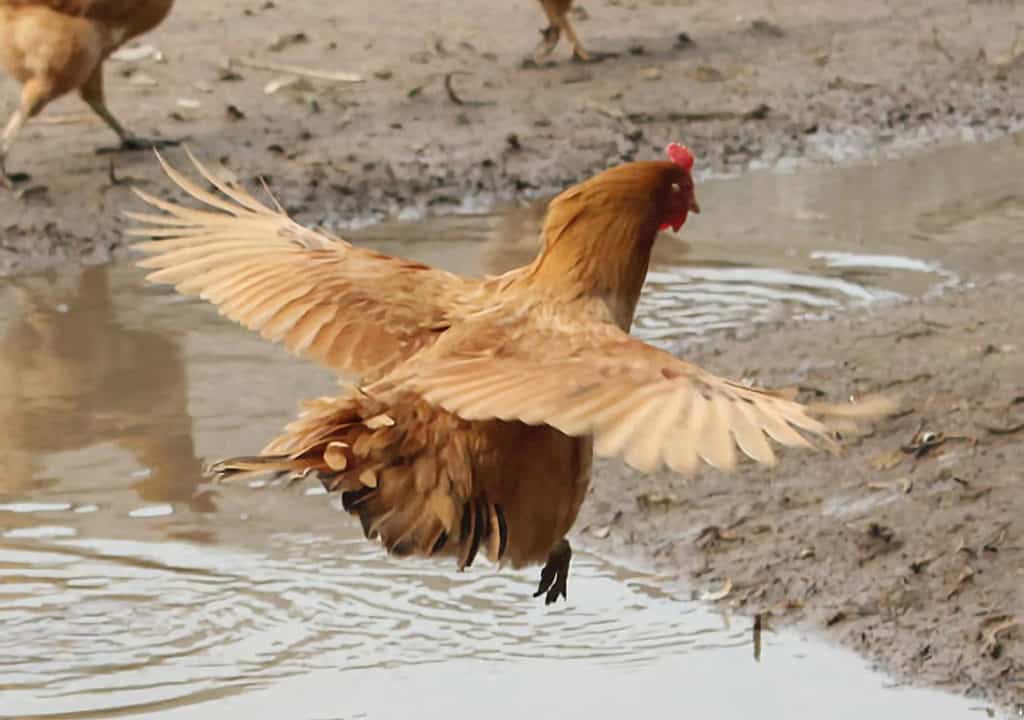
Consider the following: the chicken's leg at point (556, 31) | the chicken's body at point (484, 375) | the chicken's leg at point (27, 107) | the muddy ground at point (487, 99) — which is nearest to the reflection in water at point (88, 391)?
the muddy ground at point (487, 99)

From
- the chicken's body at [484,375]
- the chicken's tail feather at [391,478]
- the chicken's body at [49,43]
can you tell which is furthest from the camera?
the chicken's body at [49,43]

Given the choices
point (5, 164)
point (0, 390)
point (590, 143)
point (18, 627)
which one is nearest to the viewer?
point (18, 627)

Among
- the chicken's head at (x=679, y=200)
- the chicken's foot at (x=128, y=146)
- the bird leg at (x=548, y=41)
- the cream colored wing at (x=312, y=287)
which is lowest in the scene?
the chicken's foot at (x=128, y=146)

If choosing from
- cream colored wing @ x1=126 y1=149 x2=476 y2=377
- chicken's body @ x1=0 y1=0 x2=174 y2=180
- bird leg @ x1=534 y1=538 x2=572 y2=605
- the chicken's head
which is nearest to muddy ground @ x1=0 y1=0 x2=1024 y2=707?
chicken's body @ x1=0 y1=0 x2=174 y2=180

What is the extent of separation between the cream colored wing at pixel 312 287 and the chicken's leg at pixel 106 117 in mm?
4397

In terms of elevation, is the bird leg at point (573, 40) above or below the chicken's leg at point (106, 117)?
above

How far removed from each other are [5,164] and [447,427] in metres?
5.47

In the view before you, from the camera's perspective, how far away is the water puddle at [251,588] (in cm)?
471

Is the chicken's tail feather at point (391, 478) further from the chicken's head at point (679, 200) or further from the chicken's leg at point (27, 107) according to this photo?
the chicken's leg at point (27, 107)

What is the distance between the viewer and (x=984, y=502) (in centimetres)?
539

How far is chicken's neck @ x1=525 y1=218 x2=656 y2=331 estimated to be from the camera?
4035 millimetres

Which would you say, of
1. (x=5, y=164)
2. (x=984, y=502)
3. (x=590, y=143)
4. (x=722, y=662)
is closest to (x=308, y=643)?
(x=722, y=662)

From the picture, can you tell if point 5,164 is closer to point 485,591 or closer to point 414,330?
point 485,591

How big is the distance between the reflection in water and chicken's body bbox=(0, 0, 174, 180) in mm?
988
